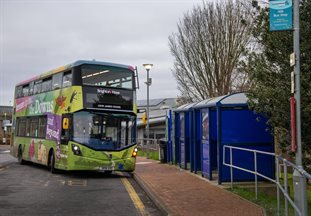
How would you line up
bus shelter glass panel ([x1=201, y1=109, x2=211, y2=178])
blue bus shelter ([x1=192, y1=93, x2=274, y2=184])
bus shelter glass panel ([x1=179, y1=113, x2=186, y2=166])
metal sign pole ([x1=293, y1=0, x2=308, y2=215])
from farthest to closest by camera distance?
bus shelter glass panel ([x1=179, y1=113, x2=186, y2=166]), bus shelter glass panel ([x1=201, y1=109, x2=211, y2=178]), blue bus shelter ([x1=192, y1=93, x2=274, y2=184]), metal sign pole ([x1=293, y1=0, x2=308, y2=215])

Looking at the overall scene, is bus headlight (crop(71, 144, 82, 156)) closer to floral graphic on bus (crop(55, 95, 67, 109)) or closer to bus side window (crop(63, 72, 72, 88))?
floral graphic on bus (crop(55, 95, 67, 109))

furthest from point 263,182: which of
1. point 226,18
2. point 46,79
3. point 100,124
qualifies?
point 226,18

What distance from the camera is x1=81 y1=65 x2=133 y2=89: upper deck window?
16.6 metres

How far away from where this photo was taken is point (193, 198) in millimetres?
10641

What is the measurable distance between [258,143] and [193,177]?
2.99m

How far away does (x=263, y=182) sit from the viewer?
43.7 ft

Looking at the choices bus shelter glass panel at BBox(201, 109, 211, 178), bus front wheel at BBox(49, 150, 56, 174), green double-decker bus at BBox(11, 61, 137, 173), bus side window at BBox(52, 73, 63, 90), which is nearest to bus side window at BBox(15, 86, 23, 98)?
bus side window at BBox(52, 73, 63, 90)

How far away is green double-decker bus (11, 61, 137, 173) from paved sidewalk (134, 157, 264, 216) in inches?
76.1

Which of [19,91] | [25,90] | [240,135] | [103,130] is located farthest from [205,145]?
[19,91]

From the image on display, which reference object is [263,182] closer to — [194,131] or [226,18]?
[194,131]

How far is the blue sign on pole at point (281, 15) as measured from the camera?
261 inches

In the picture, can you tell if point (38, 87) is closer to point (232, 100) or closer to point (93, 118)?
point (93, 118)

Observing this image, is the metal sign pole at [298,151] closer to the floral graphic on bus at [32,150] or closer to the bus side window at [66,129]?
the bus side window at [66,129]

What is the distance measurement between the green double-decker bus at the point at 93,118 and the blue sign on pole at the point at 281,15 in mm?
10470
